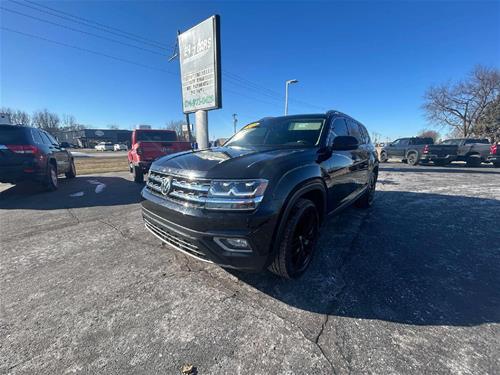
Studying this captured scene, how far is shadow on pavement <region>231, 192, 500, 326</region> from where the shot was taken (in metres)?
2.12

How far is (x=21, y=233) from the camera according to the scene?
3.79 m

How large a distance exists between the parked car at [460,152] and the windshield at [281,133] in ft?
48.1

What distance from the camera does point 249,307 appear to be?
2.15 m

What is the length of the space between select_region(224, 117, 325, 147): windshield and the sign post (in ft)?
23.1

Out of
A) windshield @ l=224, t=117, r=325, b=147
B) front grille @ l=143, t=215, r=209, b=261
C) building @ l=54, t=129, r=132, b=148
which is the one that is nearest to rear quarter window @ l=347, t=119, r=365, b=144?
windshield @ l=224, t=117, r=325, b=147

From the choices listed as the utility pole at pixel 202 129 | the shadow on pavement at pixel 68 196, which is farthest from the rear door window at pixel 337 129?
the utility pole at pixel 202 129

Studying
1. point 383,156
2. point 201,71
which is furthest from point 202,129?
point 383,156

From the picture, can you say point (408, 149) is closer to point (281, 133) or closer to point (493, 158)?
point (493, 158)

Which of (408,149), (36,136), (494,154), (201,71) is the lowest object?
(494,154)

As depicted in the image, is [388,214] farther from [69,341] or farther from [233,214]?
[69,341]

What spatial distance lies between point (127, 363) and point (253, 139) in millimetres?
2924

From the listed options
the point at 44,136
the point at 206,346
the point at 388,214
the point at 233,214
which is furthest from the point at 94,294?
the point at 44,136

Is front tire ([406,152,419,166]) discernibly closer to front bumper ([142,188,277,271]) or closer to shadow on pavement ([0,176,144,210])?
shadow on pavement ([0,176,144,210])

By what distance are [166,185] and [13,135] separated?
569cm
